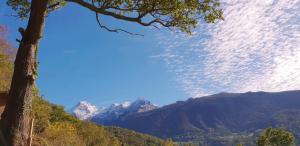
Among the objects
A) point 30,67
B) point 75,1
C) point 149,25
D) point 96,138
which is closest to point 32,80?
point 30,67

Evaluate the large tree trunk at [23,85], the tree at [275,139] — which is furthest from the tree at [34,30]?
the tree at [275,139]

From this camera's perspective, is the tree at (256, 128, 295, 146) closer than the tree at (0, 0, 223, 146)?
No

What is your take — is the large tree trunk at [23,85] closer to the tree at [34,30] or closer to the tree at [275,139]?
the tree at [34,30]

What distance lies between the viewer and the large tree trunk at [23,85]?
16219 millimetres

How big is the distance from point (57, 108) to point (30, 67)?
54.8m

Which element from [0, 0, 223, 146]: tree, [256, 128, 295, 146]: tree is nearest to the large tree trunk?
[0, 0, 223, 146]: tree

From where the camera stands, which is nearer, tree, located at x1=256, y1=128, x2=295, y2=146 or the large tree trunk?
the large tree trunk

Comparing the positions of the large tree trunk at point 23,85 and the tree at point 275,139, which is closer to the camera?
the large tree trunk at point 23,85

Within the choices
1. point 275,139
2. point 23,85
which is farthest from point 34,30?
point 275,139

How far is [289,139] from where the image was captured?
375 ft

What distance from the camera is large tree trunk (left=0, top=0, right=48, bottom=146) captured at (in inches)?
639

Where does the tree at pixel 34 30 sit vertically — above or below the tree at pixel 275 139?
below

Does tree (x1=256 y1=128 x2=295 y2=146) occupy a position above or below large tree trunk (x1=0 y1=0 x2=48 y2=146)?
above

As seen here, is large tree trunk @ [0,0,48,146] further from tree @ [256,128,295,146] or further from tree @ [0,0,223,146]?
tree @ [256,128,295,146]
